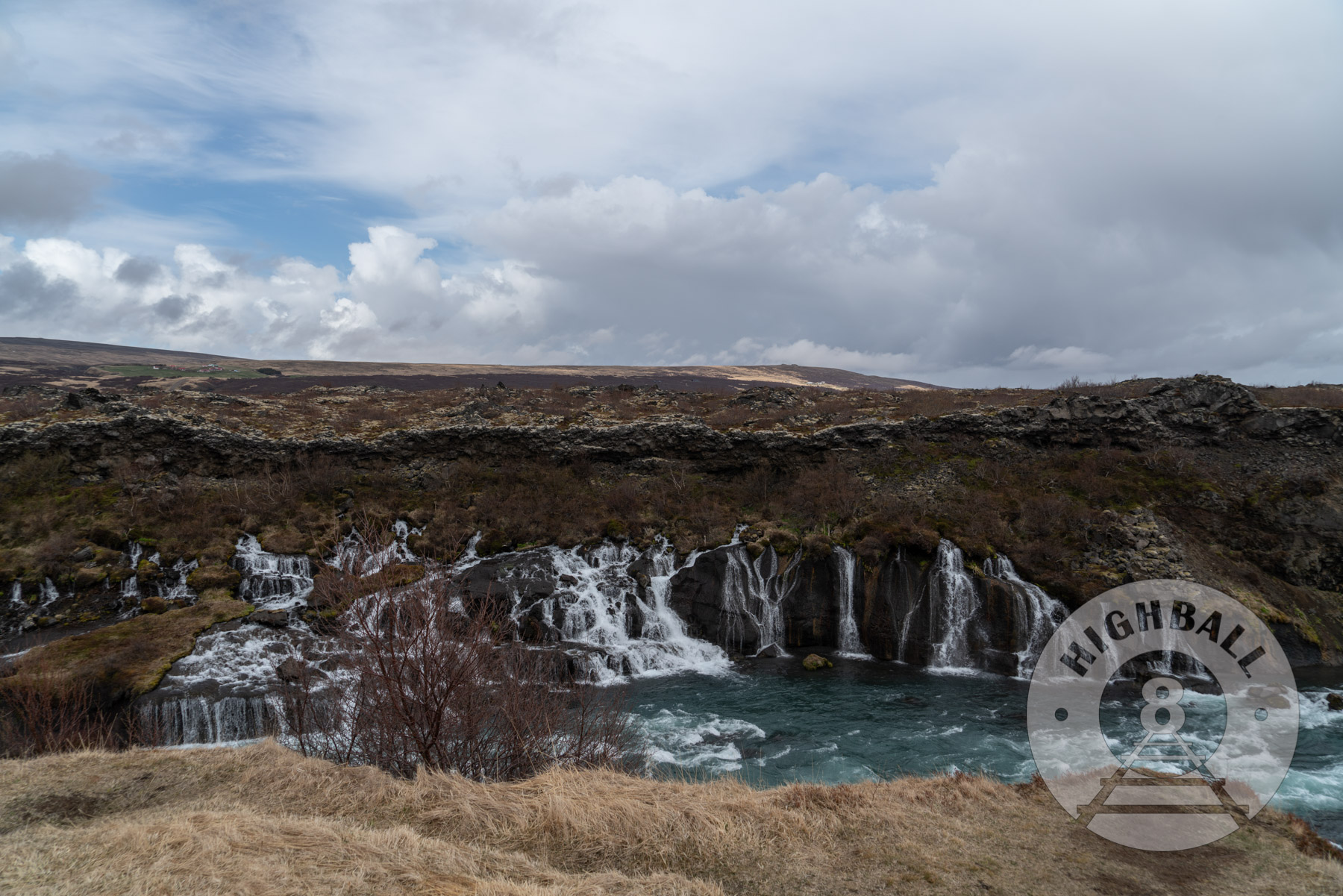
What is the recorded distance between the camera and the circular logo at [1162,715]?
35.6 feet

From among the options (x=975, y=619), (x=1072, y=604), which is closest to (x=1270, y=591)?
(x=1072, y=604)

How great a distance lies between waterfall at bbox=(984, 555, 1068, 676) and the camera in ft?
79.1

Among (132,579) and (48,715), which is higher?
(48,715)

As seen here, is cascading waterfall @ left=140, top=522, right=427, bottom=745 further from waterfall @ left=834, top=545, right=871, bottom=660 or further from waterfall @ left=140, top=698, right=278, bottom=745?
waterfall @ left=834, top=545, right=871, bottom=660

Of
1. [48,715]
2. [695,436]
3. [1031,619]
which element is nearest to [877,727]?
Answer: [1031,619]

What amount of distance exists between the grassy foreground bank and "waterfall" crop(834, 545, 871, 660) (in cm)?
1480

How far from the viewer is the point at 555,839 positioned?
906cm

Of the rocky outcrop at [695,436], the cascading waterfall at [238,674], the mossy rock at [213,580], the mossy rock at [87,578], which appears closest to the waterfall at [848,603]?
the rocky outcrop at [695,436]

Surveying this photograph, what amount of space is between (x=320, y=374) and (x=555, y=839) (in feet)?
350

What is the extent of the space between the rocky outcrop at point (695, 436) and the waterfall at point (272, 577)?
10130mm

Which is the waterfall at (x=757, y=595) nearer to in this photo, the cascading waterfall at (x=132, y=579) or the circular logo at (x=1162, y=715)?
the circular logo at (x=1162, y=715)

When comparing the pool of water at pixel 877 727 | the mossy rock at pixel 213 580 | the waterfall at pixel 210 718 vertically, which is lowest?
the pool of water at pixel 877 727

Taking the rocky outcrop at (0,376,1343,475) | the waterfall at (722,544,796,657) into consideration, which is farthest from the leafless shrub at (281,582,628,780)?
the rocky outcrop at (0,376,1343,475)

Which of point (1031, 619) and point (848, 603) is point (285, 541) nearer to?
point (848, 603)
